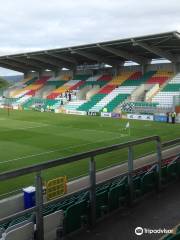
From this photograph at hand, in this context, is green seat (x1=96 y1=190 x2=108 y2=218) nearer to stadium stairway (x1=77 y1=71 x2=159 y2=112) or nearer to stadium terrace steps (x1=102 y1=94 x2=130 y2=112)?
stadium terrace steps (x1=102 y1=94 x2=130 y2=112)

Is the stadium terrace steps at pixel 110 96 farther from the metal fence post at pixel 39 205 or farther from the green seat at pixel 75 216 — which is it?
the metal fence post at pixel 39 205

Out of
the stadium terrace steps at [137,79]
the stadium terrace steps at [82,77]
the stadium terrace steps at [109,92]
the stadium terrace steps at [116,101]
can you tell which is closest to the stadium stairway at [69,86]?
the stadium terrace steps at [82,77]

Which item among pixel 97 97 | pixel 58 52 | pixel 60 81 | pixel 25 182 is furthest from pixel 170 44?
pixel 25 182

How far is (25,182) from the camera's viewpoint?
15414 millimetres

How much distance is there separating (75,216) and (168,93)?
3955 centimetres

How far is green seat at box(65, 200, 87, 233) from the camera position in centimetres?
866

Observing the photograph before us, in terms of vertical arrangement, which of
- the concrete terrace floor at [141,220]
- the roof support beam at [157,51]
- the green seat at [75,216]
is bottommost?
the concrete terrace floor at [141,220]

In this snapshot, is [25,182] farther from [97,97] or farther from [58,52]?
[58,52]

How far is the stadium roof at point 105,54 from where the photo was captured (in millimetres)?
44125

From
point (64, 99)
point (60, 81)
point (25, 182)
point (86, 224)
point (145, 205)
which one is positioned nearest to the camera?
point (86, 224)

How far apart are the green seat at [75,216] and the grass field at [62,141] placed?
20.3 feet

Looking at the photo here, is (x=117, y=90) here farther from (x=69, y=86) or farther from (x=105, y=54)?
(x=69, y=86)

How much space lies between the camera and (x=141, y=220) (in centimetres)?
936

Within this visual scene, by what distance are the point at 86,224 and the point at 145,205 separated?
2201mm
